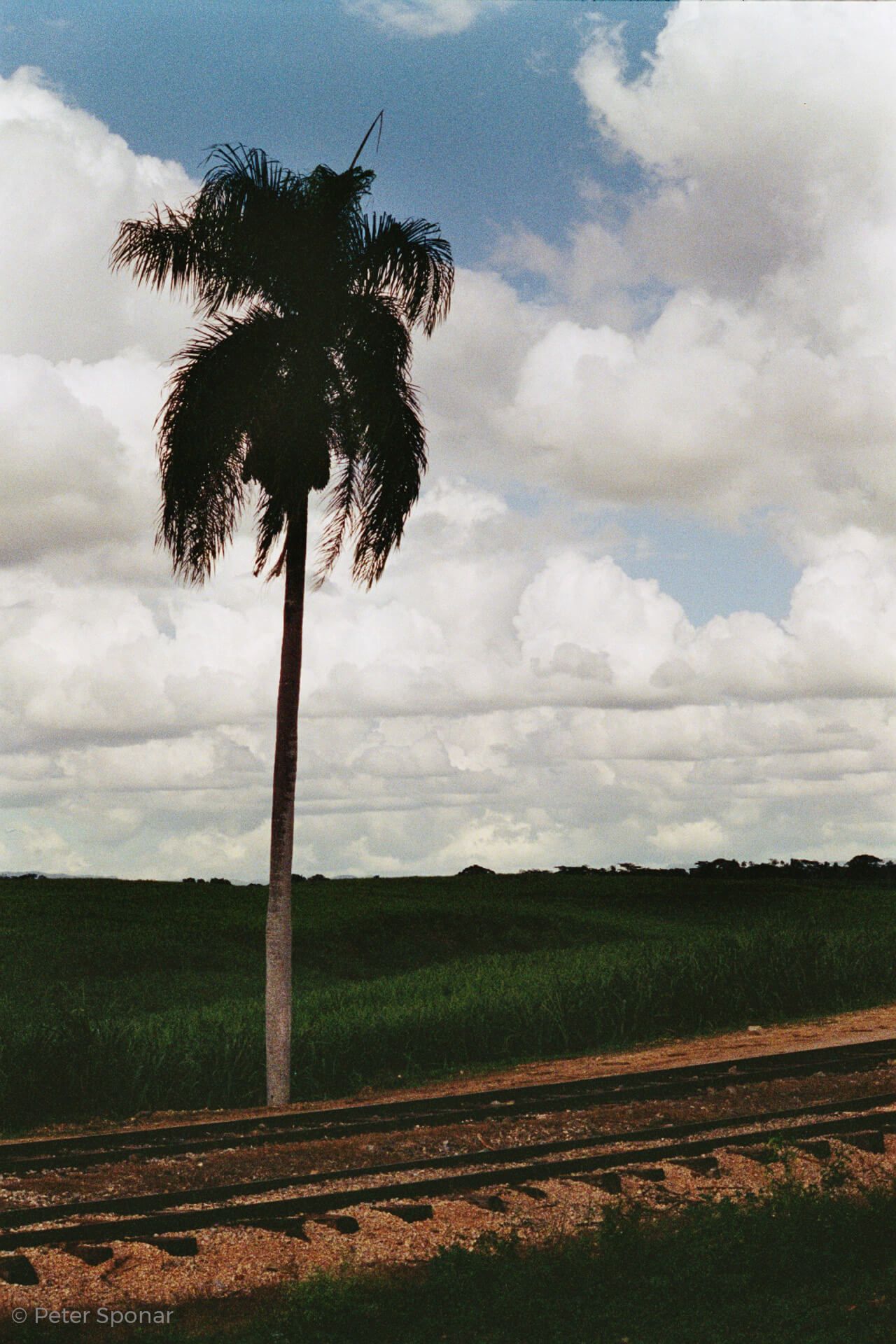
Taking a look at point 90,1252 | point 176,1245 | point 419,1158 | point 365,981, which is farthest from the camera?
point 365,981

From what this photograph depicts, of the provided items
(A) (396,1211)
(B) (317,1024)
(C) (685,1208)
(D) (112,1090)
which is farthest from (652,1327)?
(B) (317,1024)

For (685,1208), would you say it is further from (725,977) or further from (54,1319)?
(725,977)

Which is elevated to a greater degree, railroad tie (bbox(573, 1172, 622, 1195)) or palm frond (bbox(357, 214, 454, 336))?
palm frond (bbox(357, 214, 454, 336))

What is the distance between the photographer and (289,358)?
55.6ft

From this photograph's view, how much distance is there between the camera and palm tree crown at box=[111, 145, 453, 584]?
54.9 ft

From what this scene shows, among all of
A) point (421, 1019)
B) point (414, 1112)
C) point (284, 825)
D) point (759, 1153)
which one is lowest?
point (414, 1112)

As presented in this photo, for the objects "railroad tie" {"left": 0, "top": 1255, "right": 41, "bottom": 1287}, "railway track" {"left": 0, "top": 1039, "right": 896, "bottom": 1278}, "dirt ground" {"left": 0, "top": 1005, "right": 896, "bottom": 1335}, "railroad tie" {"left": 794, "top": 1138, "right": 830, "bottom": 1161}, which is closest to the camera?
"railroad tie" {"left": 0, "top": 1255, "right": 41, "bottom": 1287}

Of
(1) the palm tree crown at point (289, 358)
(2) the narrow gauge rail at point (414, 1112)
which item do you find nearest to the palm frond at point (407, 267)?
(1) the palm tree crown at point (289, 358)

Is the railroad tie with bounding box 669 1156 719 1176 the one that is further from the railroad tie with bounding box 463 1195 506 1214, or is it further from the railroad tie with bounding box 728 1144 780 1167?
the railroad tie with bounding box 463 1195 506 1214

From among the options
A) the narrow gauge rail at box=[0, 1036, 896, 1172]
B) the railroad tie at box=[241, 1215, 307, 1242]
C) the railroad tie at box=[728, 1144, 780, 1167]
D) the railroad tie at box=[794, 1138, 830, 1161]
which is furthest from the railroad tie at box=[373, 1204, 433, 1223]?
the railroad tie at box=[794, 1138, 830, 1161]

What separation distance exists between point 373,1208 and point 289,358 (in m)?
11.4

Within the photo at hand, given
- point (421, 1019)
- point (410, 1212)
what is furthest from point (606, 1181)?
point (421, 1019)

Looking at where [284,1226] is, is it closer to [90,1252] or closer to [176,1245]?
[176,1245]

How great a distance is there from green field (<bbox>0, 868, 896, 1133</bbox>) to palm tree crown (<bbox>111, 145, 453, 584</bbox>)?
686cm
